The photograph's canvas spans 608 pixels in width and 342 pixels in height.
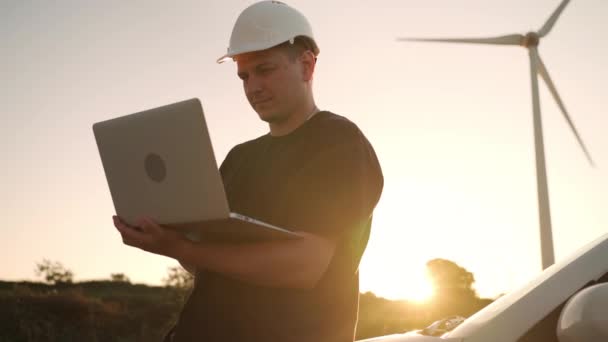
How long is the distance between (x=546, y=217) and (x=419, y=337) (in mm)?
13718

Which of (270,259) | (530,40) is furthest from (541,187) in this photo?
(270,259)

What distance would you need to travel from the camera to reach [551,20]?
19.5 metres

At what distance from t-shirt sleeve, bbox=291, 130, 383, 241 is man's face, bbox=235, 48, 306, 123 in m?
0.31

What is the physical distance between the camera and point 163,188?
95.0 inches

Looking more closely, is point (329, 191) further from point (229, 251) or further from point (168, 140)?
point (168, 140)

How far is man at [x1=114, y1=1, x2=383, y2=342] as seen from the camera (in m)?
2.44

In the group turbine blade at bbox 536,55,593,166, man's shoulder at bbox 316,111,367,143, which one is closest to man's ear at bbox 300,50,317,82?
man's shoulder at bbox 316,111,367,143

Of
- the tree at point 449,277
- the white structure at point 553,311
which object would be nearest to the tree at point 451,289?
the tree at point 449,277

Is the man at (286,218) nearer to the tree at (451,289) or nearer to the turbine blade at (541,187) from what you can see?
the turbine blade at (541,187)

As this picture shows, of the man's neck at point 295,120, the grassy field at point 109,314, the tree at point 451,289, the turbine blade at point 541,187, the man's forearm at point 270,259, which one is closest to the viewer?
the man's forearm at point 270,259

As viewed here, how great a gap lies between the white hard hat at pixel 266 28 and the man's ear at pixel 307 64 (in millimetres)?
60

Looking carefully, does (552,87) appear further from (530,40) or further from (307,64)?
(307,64)

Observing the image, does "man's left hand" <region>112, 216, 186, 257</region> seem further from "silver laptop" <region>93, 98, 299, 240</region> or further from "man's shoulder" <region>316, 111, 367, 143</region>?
"man's shoulder" <region>316, 111, 367, 143</region>

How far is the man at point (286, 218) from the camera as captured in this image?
8.00ft
